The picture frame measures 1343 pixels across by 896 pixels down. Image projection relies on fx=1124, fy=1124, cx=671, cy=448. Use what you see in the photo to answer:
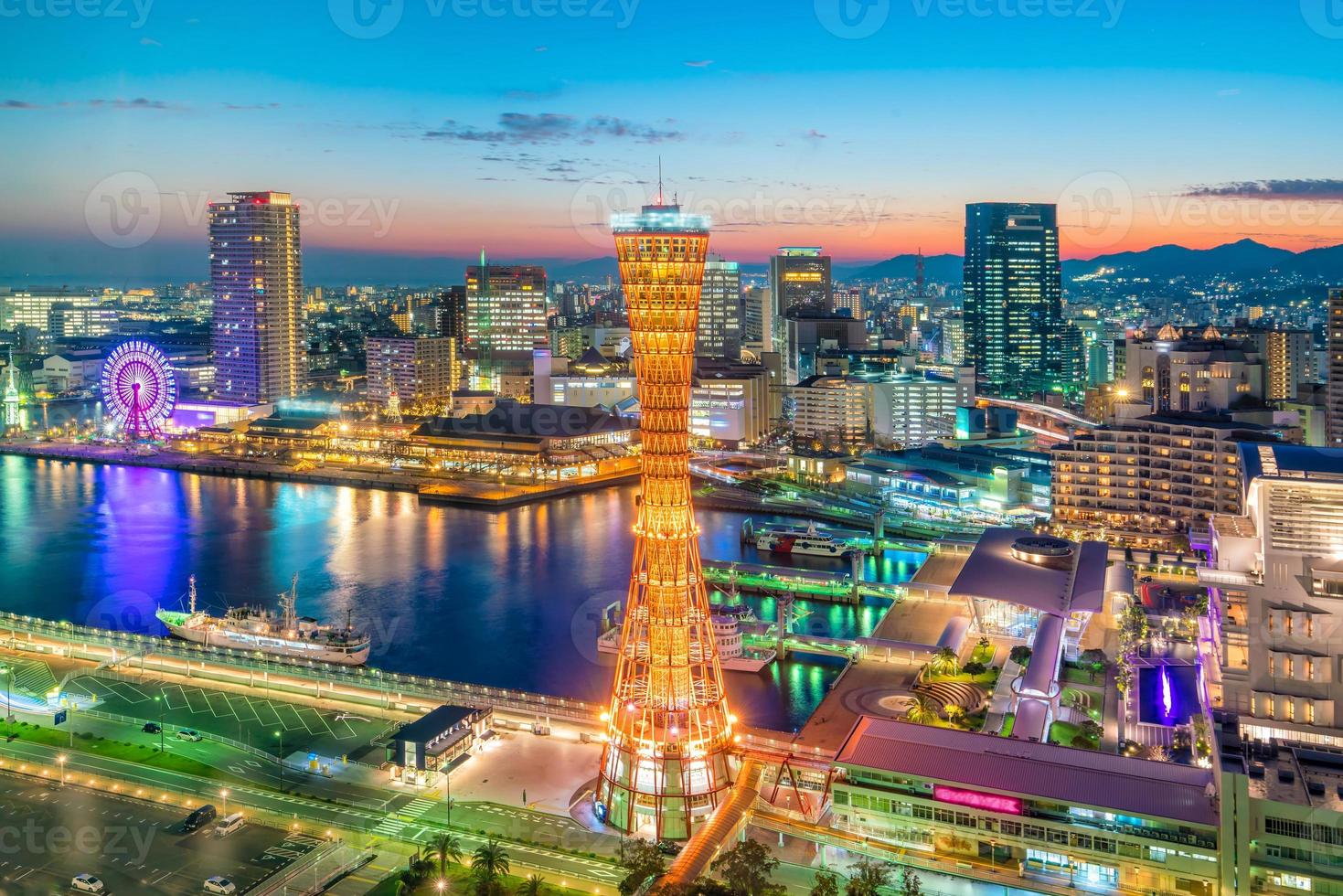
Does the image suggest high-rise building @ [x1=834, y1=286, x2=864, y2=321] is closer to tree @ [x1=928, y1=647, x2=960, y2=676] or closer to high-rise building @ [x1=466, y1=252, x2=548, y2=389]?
high-rise building @ [x1=466, y1=252, x2=548, y2=389]

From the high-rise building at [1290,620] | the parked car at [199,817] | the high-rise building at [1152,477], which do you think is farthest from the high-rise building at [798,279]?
the parked car at [199,817]

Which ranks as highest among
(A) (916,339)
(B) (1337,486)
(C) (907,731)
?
(A) (916,339)

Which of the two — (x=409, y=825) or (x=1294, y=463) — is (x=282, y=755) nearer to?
(x=409, y=825)

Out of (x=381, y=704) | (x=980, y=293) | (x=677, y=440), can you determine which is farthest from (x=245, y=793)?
(x=980, y=293)

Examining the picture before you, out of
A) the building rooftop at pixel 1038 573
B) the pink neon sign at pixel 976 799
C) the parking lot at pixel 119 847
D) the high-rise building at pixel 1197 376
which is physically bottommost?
the parking lot at pixel 119 847

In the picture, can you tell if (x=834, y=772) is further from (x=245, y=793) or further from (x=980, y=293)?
(x=980, y=293)

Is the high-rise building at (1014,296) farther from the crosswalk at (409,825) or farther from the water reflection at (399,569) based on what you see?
the crosswalk at (409,825)
